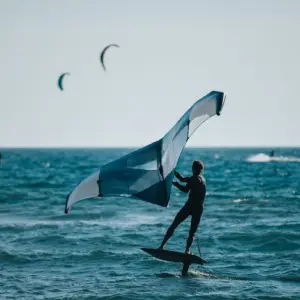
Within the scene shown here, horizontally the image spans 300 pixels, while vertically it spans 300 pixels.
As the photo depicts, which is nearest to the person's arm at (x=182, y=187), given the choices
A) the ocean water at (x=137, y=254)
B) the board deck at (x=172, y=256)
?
the board deck at (x=172, y=256)

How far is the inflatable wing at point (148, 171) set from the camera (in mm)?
10195

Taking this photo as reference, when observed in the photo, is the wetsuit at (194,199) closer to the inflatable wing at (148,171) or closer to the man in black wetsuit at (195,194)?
the man in black wetsuit at (195,194)

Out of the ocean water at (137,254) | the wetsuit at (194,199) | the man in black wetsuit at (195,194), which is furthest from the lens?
the ocean water at (137,254)

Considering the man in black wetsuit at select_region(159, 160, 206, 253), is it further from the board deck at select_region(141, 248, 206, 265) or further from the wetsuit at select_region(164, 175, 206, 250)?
the board deck at select_region(141, 248, 206, 265)

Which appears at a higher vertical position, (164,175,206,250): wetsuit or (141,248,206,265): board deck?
(164,175,206,250): wetsuit

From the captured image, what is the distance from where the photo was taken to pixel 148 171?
10.4 meters

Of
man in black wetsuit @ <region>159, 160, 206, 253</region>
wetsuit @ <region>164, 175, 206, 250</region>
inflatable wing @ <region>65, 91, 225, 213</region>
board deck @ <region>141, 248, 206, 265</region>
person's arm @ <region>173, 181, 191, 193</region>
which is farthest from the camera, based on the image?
board deck @ <region>141, 248, 206, 265</region>

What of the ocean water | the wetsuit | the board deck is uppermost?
the wetsuit

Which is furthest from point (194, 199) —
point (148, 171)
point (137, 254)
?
point (137, 254)

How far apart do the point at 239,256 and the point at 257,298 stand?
4236 millimetres

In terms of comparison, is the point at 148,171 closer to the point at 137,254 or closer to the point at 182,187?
the point at 182,187

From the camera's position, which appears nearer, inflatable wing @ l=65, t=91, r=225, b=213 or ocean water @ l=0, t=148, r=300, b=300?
inflatable wing @ l=65, t=91, r=225, b=213

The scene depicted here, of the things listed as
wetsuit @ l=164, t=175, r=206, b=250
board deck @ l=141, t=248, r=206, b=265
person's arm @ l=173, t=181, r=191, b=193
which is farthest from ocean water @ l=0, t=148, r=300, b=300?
person's arm @ l=173, t=181, r=191, b=193

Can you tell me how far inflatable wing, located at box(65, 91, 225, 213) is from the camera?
10195 millimetres
